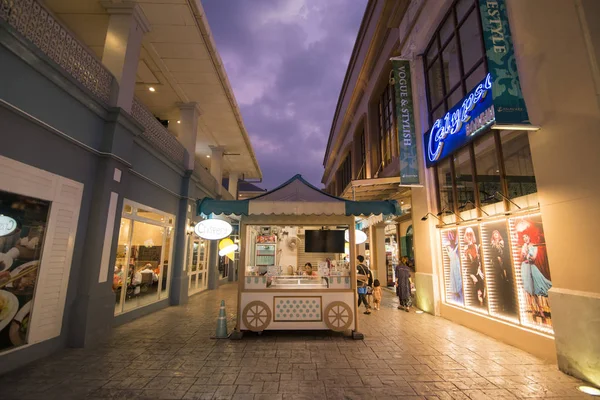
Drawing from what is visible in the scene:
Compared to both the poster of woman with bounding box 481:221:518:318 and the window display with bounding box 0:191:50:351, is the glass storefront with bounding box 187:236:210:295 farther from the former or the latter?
the poster of woman with bounding box 481:221:518:318

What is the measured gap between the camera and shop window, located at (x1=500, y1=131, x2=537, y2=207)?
5539 millimetres

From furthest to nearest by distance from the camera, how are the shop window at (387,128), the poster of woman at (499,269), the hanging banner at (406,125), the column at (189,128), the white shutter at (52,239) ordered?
the shop window at (387,128), the column at (189,128), the hanging banner at (406,125), the poster of woman at (499,269), the white shutter at (52,239)

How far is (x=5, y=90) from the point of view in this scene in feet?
13.9

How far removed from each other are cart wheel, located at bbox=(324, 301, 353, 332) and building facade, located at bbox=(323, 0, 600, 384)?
2.50 meters

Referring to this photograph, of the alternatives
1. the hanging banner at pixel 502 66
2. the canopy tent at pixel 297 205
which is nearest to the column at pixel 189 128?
the canopy tent at pixel 297 205

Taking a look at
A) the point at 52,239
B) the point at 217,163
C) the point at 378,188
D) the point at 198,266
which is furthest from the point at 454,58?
the point at 198,266

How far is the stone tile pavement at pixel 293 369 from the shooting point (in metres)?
3.78

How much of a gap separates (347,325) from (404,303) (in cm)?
427

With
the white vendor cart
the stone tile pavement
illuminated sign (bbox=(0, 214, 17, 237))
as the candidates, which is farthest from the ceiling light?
illuminated sign (bbox=(0, 214, 17, 237))

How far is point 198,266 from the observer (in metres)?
13.6

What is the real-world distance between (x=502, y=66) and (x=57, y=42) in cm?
850

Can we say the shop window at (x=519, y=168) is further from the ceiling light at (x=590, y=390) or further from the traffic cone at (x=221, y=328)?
the traffic cone at (x=221, y=328)

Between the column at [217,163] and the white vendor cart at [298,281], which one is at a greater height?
the column at [217,163]

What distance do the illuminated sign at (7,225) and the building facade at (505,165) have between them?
7.32 metres
